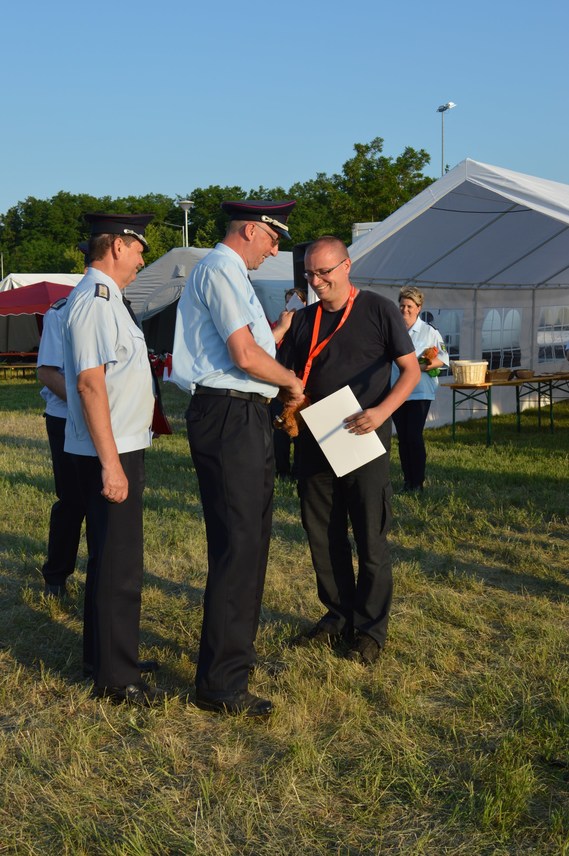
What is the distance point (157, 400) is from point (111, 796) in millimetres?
1603

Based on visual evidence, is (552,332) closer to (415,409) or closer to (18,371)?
(415,409)

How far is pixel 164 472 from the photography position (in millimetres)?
9703

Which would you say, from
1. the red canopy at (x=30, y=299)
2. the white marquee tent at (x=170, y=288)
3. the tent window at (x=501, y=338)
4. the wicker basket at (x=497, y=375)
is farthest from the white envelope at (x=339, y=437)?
the red canopy at (x=30, y=299)

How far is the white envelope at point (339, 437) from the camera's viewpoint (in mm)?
4113

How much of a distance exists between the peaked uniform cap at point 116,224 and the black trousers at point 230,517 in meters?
0.77

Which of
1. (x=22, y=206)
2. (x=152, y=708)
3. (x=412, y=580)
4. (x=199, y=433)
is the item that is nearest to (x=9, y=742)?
(x=152, y=708)

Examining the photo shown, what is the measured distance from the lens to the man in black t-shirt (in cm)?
417

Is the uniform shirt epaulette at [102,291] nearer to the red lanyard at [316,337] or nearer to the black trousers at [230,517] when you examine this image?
the black trousers at [230,517]

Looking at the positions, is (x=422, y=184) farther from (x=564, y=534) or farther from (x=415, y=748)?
(x=415, y=748)

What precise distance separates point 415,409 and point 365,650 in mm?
4300

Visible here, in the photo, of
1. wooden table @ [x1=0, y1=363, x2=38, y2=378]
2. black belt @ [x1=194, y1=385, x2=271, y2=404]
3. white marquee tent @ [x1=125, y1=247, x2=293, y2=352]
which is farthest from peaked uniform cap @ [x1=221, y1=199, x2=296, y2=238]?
wooden table @ [x1=0, y1=363, x2=38, y2=378]

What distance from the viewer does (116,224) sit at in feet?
12.3

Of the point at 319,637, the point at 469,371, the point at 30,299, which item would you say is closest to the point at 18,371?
the point at 30,299

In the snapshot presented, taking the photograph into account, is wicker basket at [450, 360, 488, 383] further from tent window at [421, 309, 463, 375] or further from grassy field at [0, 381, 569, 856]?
grassy field at [0, 381, 569, 856]
